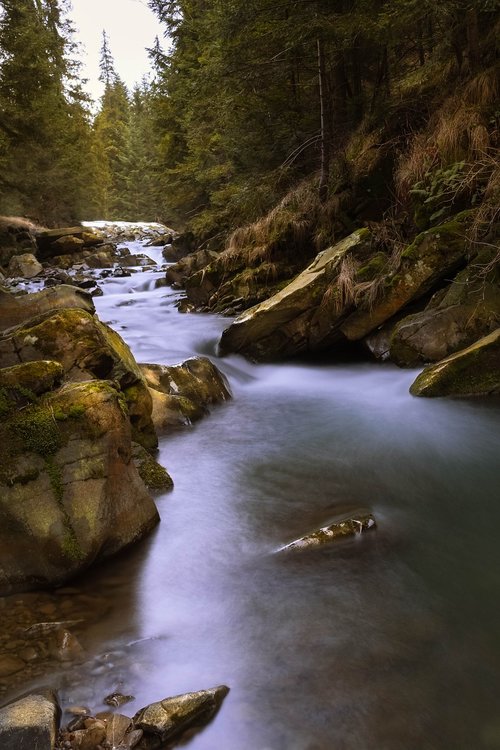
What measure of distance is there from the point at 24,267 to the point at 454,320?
15.5 m

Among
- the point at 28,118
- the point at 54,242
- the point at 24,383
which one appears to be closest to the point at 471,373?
the point at 24,383

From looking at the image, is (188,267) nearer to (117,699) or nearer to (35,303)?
(35,303)

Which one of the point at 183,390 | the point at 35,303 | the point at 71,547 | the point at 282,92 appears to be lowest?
the point at 71,547

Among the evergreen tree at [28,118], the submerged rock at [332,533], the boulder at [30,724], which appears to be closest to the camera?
the boulder at [30,724]

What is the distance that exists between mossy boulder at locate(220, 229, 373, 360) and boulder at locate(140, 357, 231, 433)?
1291 millimetres

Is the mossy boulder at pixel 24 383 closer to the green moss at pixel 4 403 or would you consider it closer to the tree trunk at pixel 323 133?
the green moss at pixel 4 403

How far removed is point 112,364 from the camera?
18.2 feet

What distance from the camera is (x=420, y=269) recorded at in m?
7.65

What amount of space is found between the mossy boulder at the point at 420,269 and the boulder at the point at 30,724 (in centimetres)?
685

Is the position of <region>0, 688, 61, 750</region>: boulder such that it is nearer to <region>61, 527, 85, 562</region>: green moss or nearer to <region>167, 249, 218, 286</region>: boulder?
<region>61, 527, 85, 562</region>: green moss

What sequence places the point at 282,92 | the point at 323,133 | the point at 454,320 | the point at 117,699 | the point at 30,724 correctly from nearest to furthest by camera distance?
the point at 30,724 < the point at 117,699 < the point at 454,320 < the point at 323,133 < the point at 282,92

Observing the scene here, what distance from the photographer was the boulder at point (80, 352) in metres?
5.17

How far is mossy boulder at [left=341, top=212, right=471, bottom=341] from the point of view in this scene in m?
7.41

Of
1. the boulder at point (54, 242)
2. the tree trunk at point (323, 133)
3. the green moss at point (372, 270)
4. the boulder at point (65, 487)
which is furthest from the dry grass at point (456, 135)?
the boulder at point (54, 242)
